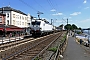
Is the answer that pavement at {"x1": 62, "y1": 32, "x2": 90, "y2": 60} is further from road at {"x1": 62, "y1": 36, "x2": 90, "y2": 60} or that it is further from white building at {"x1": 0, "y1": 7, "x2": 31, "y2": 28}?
white building at {"x1": 0, "y1": 7, "x2": 31, "y2": 28}

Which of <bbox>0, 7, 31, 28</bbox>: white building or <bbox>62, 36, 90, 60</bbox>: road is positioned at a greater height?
<bbox>0, 7, 31, 28</bbox>: white building

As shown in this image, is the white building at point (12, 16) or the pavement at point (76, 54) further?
the white building at point (12, 16)

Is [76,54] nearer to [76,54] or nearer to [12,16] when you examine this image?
[76,54]

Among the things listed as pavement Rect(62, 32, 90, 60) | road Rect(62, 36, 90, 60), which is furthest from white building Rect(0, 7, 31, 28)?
road Rect(62, 36, 90, 60)

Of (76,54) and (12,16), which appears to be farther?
(12,16)

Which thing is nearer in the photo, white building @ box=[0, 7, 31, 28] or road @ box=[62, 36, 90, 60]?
road @ box=[62, 36, 90, 60]

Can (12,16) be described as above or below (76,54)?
above

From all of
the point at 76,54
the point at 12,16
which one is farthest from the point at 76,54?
the point at 12,16

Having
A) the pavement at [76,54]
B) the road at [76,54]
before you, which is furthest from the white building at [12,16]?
the road at [76,54]

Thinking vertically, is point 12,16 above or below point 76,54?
above

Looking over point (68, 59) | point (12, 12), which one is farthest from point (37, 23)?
point (12, 12)

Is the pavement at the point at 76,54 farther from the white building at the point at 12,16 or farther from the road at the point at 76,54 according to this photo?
the white building at the point at 12,16

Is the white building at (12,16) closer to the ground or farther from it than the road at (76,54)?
farther from it

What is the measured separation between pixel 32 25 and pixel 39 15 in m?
16.1
